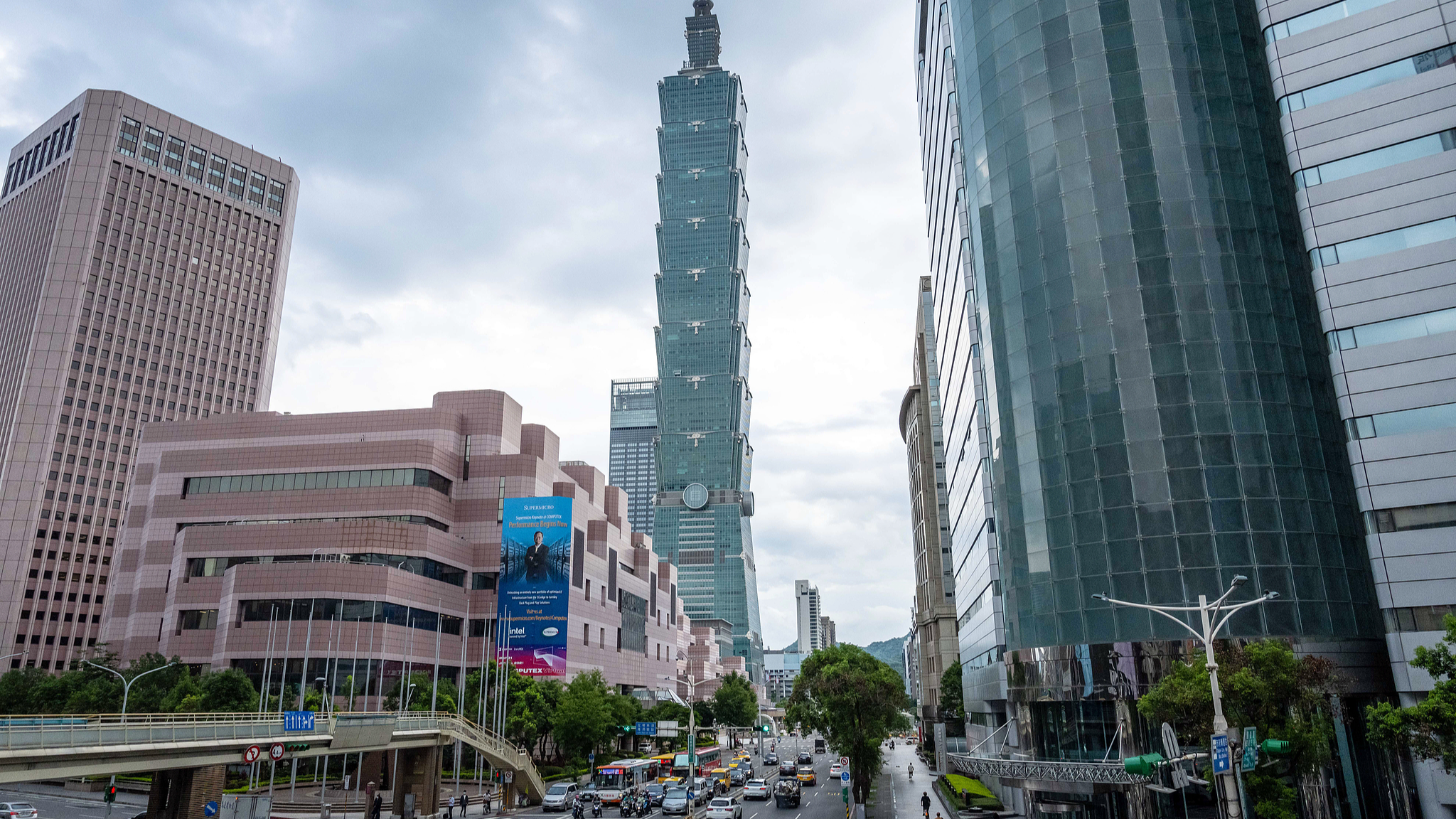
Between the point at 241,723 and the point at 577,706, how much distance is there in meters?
50.1

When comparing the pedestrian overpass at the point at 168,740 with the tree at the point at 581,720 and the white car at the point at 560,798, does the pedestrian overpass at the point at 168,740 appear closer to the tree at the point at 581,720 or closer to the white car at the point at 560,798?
the white car at the point at 560,798

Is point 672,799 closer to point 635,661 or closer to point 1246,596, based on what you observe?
point 1246,596

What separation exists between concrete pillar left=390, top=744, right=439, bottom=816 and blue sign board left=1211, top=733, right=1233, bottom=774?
43.7m

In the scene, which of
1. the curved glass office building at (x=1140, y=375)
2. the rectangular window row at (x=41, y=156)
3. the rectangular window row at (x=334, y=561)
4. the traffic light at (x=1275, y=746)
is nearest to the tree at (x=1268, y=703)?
the traffic light at (x=1275, y=746)

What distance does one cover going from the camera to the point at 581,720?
84.3 m

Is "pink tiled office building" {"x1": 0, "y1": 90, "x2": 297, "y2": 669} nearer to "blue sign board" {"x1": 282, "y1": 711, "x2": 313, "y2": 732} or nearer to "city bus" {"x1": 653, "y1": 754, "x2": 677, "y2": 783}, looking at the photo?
"city bus" {"x1": 653, "y1": 754, "x2": 677, "y2": 783}

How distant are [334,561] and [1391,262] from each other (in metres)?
89.6

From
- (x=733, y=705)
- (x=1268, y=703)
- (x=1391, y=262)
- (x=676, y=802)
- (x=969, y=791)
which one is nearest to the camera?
(x=1268, y=703)

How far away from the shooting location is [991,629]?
6512 centimetres

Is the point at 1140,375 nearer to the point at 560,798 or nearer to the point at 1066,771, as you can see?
the point at 1066,771

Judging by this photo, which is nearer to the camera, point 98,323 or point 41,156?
point 98,323

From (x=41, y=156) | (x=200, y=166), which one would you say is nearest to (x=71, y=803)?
(x=200, y=166)

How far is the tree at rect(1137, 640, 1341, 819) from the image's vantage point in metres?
31.7

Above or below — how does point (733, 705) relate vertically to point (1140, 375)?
below
